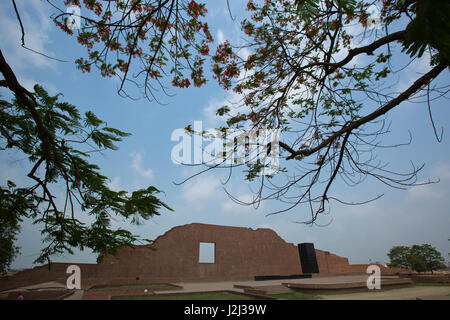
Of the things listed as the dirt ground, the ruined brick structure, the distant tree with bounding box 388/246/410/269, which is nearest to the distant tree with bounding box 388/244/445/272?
the distant tree with bounding box 388/246/410/269

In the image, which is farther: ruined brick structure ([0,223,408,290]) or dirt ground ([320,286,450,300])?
ruined brick structure ([0,223,408,290])

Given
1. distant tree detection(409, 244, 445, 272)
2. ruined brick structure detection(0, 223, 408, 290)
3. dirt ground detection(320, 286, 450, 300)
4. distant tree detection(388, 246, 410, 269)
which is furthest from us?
distant tree detection(388, 246, 410, 269)

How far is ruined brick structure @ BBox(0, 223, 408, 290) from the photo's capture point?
1333cm

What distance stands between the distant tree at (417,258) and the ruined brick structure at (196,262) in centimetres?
1730

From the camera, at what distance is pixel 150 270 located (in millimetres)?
15586

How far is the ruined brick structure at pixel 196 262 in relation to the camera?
13.3 meters

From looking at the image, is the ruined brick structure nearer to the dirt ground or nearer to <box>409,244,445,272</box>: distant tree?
the dirt ground

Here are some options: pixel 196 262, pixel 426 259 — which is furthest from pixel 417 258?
pixel 196 262

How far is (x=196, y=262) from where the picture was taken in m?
17.4

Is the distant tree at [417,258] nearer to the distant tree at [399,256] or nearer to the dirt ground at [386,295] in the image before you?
the distant tree at [399,256]

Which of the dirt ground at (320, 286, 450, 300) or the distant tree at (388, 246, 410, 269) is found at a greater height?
the dirt ground at (320, 286, 450, 300)

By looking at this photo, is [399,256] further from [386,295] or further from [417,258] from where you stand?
[386,295]
